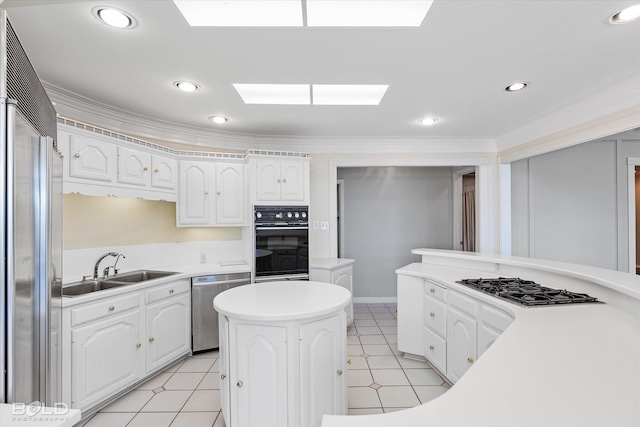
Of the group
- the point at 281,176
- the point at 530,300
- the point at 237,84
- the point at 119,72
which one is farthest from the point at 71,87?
the point at 530,300

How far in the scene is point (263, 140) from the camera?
4.17 meters

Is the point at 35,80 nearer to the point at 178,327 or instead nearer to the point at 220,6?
the point at 220,6

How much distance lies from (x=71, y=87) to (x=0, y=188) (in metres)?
2.18

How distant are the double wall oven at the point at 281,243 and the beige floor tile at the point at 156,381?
4.01 ft

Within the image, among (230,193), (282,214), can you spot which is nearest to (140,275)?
(230,193)

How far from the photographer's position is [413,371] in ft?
9.50

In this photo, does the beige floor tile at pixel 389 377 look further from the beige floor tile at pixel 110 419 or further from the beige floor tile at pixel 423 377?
the beige floor tile at pixel 110 419

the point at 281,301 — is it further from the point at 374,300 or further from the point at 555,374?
the point at 374,300

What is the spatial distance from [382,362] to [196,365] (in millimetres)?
1818

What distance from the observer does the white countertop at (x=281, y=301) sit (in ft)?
5.63

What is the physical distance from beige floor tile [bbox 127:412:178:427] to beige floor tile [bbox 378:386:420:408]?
61.4 inches

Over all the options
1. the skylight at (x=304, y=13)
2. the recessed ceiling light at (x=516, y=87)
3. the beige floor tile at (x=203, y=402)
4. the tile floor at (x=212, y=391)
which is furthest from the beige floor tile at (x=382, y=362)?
the skylight at (x=304, y=13)

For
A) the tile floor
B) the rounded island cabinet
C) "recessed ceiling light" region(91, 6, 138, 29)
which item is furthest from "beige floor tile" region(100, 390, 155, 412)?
"recessed ceiling light" region(91, 6, 138, 29)

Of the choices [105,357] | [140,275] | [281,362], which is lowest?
[105,357]
